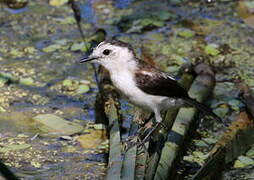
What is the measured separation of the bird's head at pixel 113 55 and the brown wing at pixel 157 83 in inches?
5.7

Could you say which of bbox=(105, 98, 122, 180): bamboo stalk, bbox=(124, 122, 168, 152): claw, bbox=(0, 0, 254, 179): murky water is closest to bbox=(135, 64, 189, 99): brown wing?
bbox=(124, 122, 168, 152): claw

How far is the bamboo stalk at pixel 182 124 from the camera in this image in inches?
169

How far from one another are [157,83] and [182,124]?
531 mm

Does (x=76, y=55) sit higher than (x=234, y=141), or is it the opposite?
(x=234, y=141)

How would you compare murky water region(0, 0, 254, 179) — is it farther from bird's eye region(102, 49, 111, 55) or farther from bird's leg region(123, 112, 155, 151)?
bird's eye region(102, 49, 111, 55)

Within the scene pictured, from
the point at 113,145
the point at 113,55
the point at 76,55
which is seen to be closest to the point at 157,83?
the point at 113,55

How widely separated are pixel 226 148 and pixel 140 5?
378cm

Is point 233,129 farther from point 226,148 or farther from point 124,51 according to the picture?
point 124,51

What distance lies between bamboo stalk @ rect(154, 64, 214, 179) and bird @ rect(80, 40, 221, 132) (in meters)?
0.22

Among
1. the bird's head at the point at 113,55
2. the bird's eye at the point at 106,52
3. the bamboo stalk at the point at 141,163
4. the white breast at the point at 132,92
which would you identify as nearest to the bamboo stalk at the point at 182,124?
the bamboo stalk at the point at 141,163

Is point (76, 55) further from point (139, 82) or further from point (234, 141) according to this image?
point (234, 141)

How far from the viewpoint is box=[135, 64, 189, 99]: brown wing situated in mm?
4621

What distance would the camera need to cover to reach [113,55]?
4738mm

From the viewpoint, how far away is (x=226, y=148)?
4715 mm
